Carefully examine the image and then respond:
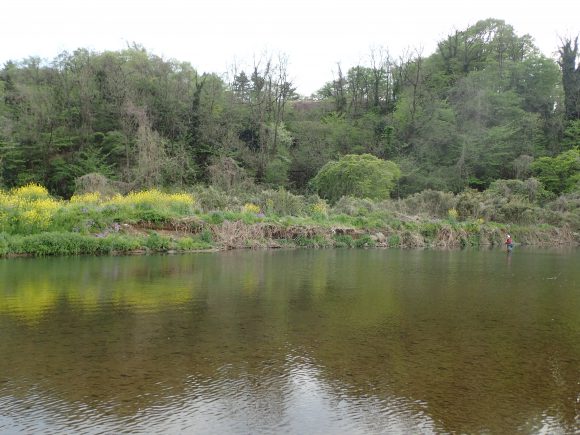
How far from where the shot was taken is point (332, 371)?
587 centimetres

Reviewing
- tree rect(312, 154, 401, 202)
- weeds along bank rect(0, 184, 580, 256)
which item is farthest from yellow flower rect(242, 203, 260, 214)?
tree rect(312, 154, 401, 202)

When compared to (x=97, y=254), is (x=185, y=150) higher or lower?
higher

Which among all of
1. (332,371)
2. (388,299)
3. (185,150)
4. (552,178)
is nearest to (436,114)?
(552,178)

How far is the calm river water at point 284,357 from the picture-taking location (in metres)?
4.57

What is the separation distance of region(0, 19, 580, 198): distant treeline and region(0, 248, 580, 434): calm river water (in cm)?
3010

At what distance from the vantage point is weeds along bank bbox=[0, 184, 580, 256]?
1969 centimetres

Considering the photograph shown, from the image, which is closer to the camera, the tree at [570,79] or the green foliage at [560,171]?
the green foliage at [560,171]

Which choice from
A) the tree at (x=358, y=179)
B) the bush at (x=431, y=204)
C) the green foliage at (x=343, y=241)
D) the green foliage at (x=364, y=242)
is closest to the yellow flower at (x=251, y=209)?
the green foliage at (x=343, y=241)

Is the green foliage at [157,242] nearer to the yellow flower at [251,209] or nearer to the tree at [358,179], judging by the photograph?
the yellow flower at [251,209]

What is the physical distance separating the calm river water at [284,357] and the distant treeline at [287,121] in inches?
1185

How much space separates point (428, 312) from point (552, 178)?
41818 millimetres

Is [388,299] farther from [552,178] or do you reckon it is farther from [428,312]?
[552,178]

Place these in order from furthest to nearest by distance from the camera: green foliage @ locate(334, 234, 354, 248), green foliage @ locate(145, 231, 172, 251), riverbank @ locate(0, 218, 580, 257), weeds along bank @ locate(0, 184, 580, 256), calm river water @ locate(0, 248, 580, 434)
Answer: green foliage @ locate(334, 234, 354, 248), green foliage @ locate(145, 231, 172, 251), weeds along bank @ locate(0, 184, 580, 256), riverbank @ locate(0, 218, 580, 257), calm river water @ locate(0, 248, 580, 434)

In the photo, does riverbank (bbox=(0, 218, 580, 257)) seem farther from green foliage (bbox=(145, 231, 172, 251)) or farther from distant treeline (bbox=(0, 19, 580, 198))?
distant treeline (bbox=(0, 19, 580, 198))
